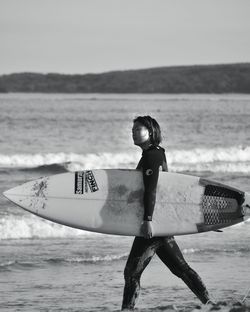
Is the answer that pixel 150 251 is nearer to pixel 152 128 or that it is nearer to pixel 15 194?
pixel 152 128

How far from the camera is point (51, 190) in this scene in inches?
274

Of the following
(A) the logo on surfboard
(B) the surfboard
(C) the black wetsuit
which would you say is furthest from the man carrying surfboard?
(A) the logo on surfboard

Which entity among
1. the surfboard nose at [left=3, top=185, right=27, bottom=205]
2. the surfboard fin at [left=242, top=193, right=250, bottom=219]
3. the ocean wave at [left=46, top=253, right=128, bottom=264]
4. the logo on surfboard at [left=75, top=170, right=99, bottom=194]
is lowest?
the ocean wave at [left=46, top=253, right=128, bottom=264]

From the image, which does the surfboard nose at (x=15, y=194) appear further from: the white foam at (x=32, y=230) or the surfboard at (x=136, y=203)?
the white foam at (x=32, y=230)

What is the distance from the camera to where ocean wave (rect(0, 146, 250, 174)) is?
23141 mm

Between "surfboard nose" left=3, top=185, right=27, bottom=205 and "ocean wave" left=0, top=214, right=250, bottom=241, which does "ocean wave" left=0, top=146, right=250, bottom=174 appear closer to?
"ocean wave" left=0, top=214, right=250, bottom=241

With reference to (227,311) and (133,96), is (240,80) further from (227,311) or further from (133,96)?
(227,311)

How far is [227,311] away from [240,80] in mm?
90939

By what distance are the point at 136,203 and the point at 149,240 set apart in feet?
1.45

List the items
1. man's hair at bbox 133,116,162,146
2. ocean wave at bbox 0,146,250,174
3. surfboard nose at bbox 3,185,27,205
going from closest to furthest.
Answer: man's hair at bbox 133,116,162,146 → surfboard nose at bbox 3,185,27,205 → ocean wave at bbox 0,146,250,174

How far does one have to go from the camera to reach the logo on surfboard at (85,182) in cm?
677

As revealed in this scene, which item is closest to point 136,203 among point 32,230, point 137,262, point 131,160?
point 137,262

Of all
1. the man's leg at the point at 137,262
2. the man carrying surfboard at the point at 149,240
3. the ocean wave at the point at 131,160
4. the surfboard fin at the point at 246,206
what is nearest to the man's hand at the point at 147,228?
the man carrying surfboard at the point at 149,240

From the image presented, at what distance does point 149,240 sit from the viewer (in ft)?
20.2
